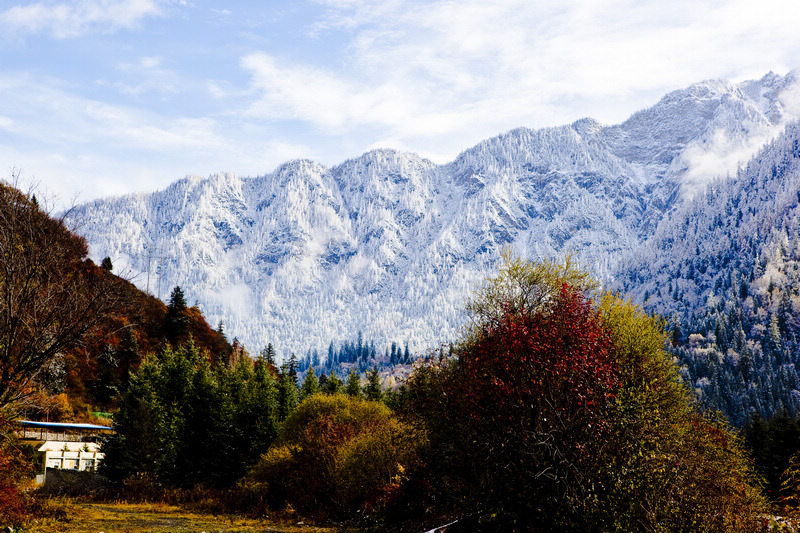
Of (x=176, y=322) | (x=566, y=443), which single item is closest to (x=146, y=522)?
(x=566, y=443)

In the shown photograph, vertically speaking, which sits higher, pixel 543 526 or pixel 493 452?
pixel 493 452

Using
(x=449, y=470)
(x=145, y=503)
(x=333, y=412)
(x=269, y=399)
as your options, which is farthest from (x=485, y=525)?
(x=269, y=399)

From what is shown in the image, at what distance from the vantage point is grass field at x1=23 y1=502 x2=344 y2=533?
33256 mm

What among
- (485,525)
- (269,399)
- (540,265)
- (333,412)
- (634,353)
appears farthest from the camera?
(269,399)

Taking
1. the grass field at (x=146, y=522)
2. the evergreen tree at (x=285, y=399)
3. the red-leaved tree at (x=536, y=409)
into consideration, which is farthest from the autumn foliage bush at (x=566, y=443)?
the evergreen tree at (x=285, y=399)

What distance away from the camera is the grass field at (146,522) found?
33256 millimetres

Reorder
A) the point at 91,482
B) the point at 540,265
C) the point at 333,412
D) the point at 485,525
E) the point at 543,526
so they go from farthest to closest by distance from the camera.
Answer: the point at 91,482 → the point at 333,412 → the point at 540,265 → the point at 485,525 → the point at 543,526

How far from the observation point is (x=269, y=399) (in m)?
68.2

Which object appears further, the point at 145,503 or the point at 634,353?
the point at 145,503

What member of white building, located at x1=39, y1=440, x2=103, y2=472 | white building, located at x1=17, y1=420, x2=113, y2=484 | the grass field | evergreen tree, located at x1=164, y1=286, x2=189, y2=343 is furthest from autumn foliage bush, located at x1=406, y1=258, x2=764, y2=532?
evergreen tree, located at x1=164, y1=286, x2=189, y2=343

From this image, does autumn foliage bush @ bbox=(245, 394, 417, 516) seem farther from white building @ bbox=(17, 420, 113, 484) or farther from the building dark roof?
the building dark roof

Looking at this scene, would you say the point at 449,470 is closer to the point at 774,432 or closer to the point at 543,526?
the point at 543,526

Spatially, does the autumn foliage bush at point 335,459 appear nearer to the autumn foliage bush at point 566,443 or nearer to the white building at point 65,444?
the autumn foliage bush at point 566,443

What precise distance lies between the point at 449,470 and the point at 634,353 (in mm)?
9687
